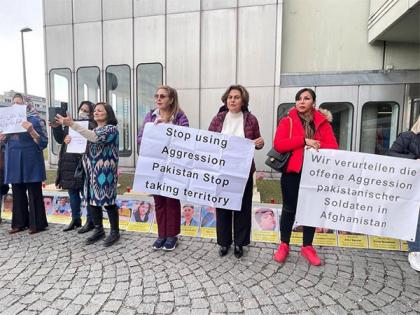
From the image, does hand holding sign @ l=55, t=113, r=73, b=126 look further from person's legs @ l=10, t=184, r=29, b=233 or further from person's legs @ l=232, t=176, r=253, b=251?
person's legs @ l=232, t=176, r=253, b=251

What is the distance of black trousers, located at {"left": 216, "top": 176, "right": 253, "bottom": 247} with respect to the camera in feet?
11.5

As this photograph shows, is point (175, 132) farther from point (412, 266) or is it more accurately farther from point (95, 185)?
point (412, 266)

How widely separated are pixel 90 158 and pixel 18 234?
5.91ft

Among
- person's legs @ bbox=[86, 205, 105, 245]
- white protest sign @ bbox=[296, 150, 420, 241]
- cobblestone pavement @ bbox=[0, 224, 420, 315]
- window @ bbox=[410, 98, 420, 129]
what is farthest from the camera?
window @ bbox=[410, 98, 420, 129]

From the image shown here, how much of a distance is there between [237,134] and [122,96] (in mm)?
7518

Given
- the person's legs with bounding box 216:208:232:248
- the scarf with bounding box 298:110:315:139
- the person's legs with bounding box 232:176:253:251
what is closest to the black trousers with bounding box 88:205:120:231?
the person's legs with bounding box 216:208:232:248

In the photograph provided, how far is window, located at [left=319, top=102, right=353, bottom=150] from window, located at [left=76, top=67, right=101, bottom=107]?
7.09 meters

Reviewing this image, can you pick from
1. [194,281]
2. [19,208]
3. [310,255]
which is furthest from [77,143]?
[310,255]

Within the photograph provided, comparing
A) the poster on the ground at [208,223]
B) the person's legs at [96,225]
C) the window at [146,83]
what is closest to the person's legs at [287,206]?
the poster on the ground at [208,223]

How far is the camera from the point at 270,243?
4.02 m

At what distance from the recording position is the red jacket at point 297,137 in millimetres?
3229

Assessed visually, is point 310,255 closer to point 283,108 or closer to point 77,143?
point 77,143

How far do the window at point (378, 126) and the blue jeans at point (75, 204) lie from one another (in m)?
7.58

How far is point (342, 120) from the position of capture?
28.8 ft
